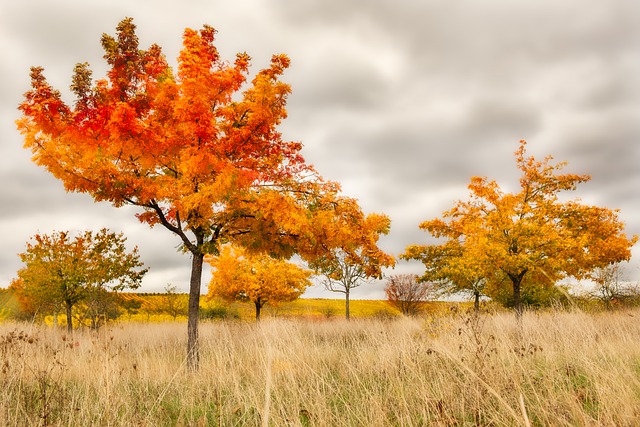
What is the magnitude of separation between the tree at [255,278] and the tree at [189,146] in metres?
14.6

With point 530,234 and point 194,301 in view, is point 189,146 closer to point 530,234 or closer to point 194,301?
point 194,301

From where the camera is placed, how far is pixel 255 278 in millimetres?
24188

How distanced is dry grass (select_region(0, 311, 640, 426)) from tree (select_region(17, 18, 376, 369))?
2.20m

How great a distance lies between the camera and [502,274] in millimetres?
17547

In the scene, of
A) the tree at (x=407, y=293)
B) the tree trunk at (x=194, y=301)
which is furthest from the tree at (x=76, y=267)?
the tree at (x=407, y=293)

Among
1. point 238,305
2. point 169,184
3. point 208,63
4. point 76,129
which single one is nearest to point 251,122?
point 208,63

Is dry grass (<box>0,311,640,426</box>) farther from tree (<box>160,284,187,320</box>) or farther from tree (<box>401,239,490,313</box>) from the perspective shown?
tree (<box>160,284,187,320</box>)

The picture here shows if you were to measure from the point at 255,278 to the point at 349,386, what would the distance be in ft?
61.6

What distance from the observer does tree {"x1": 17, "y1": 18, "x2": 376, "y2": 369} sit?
24.8 ft

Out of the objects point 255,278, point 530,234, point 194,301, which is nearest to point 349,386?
point 194,301

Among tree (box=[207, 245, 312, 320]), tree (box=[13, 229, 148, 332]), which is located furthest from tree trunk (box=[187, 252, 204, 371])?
tree (box=[207, 245, 312, 320])

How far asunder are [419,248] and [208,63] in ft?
49.9

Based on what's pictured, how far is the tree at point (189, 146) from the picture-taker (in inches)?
297

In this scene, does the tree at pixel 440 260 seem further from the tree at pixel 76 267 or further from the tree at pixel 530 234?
the tree at pixel 76 267
